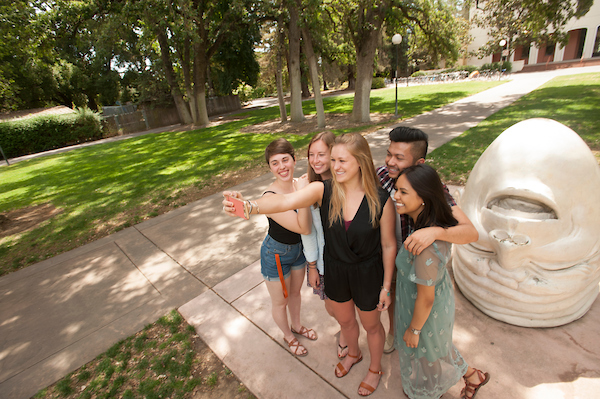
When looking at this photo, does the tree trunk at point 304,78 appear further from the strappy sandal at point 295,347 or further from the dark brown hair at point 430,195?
the dark brown hair at point 430,195

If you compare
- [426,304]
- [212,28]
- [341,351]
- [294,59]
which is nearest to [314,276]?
[341,351]

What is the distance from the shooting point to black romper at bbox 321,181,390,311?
6.30 ft

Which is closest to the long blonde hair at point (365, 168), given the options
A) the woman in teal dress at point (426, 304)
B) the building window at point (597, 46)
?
the woman in teal dress at point (426, 304)

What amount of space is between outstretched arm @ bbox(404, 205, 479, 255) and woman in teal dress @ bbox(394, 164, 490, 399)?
49 mm

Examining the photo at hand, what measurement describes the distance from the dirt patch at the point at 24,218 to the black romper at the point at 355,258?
24.8 ft

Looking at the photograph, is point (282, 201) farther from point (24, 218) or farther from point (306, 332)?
point (24, 218)

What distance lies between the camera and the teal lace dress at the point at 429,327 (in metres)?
1.66

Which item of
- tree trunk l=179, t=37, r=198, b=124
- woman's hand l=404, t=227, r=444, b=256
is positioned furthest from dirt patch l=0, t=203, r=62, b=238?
tree trunk l=179, t=37, r=198, b=124

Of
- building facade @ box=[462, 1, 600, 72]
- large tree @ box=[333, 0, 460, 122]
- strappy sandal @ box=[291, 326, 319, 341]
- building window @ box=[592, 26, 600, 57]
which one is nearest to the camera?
strappy sandal @ box=[291, 326, 319, 341]

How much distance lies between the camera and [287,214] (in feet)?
7.14

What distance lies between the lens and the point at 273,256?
247cm

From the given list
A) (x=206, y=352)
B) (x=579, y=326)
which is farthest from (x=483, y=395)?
(x=206, y=352)

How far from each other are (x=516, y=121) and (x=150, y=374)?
11.0 metres

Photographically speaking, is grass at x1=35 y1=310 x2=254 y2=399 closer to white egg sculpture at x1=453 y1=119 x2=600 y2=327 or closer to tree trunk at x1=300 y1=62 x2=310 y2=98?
white egg sculpture at x1=453 y1=119 x2=600 y2=327
